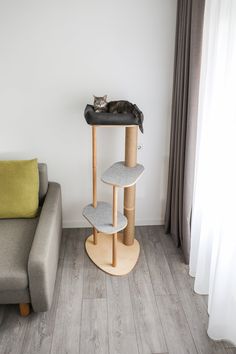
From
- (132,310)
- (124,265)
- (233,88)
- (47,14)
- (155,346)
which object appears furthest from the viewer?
(124,265)

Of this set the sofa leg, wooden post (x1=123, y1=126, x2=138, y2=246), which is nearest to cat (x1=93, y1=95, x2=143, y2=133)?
wooden post (x1=123, y1=126, x2=138, y2=246)

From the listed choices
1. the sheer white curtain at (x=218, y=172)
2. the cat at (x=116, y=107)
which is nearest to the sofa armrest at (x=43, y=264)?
the cat at (x=116, y=107)

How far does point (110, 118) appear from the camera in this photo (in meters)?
2.45

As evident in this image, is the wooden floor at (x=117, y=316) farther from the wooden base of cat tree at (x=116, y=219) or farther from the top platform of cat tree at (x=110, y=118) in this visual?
the top platform of cat tree at (x=110, y=118)

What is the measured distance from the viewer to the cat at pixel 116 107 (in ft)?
8.29

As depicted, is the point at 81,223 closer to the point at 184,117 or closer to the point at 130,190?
the point at 130,190

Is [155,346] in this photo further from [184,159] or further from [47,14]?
→ [47,14]

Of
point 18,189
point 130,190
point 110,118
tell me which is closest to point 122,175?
point 130,190

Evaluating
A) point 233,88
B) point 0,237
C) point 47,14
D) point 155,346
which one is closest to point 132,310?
point 155,346

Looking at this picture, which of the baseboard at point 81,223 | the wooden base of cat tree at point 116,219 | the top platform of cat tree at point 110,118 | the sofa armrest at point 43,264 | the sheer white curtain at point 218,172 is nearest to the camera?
the sheer white curtain at point 218,172

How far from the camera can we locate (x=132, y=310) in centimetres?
232

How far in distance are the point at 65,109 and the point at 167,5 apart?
3.70 ft

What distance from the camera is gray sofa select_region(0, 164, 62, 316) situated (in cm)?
205

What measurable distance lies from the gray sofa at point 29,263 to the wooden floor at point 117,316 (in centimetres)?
17
